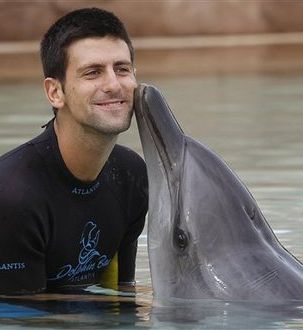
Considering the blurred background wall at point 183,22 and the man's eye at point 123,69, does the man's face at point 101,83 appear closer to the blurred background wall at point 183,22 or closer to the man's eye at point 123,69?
the man's eye at point 123,69

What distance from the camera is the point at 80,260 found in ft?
20.8

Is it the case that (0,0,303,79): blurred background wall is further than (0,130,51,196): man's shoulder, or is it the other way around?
(0,0,303,79): blurred background wall

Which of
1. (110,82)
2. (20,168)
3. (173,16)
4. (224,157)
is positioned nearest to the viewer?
(110,82)

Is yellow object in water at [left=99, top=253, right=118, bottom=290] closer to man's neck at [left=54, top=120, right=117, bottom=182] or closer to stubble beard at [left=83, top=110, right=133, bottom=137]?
man's neck at [left=54, top=120, right=117, bottom=182]

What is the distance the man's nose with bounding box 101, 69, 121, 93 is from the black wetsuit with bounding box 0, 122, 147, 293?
1.30 ft

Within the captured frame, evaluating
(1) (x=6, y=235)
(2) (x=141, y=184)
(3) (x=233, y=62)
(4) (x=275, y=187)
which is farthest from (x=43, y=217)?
(3) (x=233, y=62)

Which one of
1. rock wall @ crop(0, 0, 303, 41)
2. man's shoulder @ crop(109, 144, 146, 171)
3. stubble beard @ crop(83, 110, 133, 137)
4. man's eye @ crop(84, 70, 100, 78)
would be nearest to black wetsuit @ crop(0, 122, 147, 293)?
man's shoulder @ crop(109, 144, 146, 171)

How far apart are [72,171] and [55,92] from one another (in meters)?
0.34

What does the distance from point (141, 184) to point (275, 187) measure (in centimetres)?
371

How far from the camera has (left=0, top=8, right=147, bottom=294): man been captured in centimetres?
594

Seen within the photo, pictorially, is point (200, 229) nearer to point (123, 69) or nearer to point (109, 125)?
point (109, 125)

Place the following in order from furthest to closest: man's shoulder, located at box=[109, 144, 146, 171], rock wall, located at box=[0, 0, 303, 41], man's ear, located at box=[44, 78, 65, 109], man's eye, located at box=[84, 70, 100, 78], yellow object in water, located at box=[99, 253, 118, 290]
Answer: rock wall, located at box=[0, 0, 303, 41], yellow object in water, located at box=[99, 253, 118, 290], man's shoulder, located at box=[109, 144, 146, 171], man's ear, located at box=[44, 78, 65, 109], man's eye, located at box=[84, 70, 100, 78]

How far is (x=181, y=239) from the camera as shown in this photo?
5.80 meters

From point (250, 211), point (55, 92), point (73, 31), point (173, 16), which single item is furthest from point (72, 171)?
point (173, 16)
